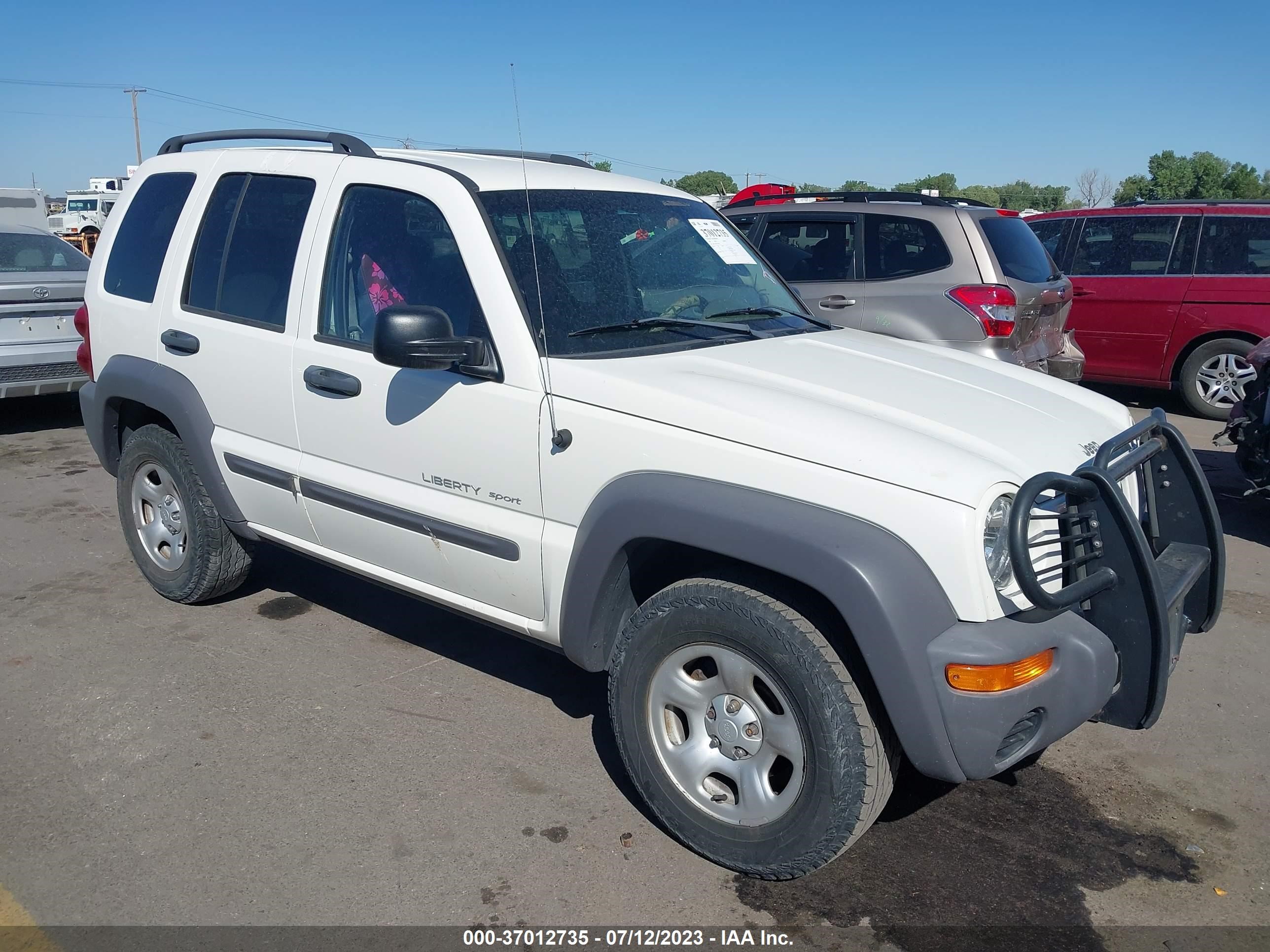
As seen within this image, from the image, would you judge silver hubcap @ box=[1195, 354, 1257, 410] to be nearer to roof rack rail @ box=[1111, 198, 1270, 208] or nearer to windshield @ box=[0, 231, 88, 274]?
roof rack rail @ box=[1111, 198, 1270, 208]

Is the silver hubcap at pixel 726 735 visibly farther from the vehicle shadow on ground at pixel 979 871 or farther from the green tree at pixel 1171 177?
the green tree at pixel 1171 177

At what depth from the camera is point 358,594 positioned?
5332 mm

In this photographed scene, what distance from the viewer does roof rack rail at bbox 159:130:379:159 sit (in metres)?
4.13

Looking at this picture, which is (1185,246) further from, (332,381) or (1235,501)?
(332,381)

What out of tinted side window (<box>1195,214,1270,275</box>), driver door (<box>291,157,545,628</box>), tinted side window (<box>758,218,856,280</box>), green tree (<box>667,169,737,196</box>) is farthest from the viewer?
green tree (<box>667,169,737,196</box>)

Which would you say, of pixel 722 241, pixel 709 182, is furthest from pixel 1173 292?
pixel 709 182

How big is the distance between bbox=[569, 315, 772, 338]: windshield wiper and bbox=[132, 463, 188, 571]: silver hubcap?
2312 millimetres

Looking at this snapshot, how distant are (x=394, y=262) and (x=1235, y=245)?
28.0ft

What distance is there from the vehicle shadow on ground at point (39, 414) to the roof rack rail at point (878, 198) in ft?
Answer: 19.9

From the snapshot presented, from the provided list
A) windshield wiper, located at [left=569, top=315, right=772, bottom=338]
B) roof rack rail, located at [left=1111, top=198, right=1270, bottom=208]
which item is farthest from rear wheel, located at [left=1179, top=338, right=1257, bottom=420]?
windshield wiper, located at [left=569, top=315, right=772, bottom=338]

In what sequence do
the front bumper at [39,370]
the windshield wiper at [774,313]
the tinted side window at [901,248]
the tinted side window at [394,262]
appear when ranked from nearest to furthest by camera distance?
the tinted side window at [394,262]
the windshield wiper at [774,313]
the tinted side window at [901,248]
the front bumper at [39,370]

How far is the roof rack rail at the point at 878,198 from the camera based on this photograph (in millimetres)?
7723

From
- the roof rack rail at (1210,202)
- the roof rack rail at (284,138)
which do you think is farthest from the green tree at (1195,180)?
the roof rack rail at (284,138)

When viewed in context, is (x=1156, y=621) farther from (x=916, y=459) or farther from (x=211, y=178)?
(x=211, y=178)
